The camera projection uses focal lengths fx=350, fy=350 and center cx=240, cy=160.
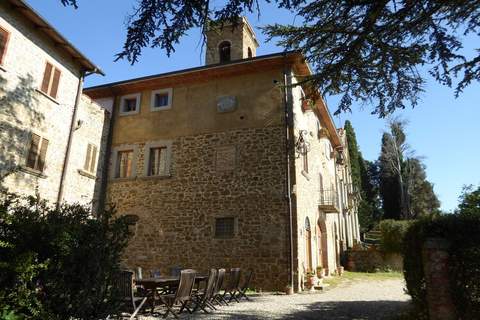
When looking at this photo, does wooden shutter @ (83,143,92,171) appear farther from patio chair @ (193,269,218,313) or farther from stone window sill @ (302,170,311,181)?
stone window sill @ (302,170,311,181)

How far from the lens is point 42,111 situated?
1068cm

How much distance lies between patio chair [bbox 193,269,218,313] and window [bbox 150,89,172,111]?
357 inches

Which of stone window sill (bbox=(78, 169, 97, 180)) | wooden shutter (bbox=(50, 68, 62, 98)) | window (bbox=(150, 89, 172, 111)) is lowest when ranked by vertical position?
stone window sill (bbox=(78, 169, 97, 180))

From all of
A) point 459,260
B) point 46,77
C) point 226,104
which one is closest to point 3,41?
point 46,77

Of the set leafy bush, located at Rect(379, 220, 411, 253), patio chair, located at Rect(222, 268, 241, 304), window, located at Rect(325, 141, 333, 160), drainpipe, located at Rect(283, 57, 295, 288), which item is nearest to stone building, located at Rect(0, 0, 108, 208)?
patio chair, located at Rect(222, 268, 241, 304)

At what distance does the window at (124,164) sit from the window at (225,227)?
4.79 metres

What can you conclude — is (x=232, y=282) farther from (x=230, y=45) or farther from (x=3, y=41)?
(x=230, y=45)

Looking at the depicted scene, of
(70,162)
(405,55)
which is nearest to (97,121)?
(70,162)

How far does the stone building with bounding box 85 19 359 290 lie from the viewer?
12172mm

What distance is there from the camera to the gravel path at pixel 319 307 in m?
7.14

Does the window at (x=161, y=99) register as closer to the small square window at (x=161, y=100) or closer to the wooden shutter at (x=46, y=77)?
the small square window at (x=161, y=100)

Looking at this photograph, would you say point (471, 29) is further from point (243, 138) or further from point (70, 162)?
point (70, 162)

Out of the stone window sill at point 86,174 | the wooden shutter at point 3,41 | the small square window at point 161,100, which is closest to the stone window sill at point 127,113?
the small square window at point 161,100

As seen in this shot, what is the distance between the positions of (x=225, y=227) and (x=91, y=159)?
5712 millimetres
